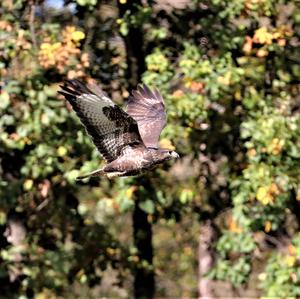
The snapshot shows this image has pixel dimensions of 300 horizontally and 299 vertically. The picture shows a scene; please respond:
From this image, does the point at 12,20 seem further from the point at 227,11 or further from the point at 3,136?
the point at 227,11

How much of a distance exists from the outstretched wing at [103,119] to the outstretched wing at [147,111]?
63 cm

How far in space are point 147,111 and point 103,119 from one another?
135 centimetres

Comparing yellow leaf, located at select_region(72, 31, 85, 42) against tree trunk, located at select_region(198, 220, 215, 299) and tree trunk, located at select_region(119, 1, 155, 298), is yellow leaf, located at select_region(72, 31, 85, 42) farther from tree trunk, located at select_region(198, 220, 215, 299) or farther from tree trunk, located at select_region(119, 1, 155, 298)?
tree trunk, located at select_region(198, 220, 215, 299)

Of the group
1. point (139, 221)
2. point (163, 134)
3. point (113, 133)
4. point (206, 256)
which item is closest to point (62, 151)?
point (163, 134)

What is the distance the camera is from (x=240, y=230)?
442 inches

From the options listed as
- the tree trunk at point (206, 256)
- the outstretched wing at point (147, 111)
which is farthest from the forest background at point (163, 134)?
the outstretched wing at point (147, 111)

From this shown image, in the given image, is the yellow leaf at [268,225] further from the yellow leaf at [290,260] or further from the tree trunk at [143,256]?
the tree trunk at [143,256]

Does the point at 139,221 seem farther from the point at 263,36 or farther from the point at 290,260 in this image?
the point at 263,36

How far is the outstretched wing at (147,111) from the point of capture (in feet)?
29.4

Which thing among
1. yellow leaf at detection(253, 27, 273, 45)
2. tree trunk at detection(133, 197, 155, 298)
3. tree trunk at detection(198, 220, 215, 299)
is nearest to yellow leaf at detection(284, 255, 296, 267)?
tree trunk at detection(198, 220, 215, 299)

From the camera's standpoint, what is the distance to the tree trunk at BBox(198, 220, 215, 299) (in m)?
12.5

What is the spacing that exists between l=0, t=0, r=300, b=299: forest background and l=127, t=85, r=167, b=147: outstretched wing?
0.93 metres

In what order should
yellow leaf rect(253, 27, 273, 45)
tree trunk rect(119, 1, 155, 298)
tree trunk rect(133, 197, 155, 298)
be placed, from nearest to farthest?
yellow leaf rect(253, 27, 273, 45) < tree trunk rect(119, 1, 155, 298) < tree trunk rect(133, 197, 155, 298)

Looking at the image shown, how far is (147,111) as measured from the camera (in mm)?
9258
